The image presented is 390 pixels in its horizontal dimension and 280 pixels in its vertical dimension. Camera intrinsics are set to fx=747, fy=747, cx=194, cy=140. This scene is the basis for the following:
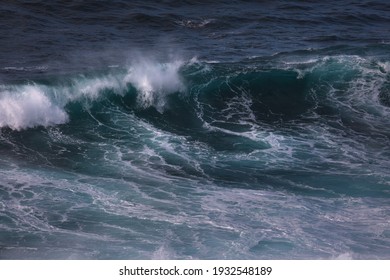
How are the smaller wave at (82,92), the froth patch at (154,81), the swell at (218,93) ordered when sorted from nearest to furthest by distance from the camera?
1. the smaller wave at (82,92)
2. the swell at (218,93)
3. the froth patch at (154,81)

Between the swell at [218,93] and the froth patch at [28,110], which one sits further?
the swell at [218,93]

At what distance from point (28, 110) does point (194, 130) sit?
423 cm

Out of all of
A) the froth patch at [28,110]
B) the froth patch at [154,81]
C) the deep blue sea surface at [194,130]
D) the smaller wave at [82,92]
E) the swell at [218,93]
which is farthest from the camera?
the froth patch at [154,81]

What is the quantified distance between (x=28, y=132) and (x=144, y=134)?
2.82m

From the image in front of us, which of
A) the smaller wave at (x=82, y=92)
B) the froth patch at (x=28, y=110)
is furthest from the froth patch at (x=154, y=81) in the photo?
the froth patch at (x=28, y=110)

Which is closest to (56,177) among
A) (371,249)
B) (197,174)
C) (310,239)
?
(197,174)

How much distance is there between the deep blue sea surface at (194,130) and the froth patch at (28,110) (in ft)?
0.14

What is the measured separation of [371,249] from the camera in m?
12.4

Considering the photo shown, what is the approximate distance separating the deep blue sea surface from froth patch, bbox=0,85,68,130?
42 mm

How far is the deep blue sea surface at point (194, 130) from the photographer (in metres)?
12.9

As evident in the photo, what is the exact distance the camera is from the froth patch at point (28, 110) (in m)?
18.5

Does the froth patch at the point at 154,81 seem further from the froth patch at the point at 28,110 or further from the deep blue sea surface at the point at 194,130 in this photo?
the froth patch at the point at 28,110

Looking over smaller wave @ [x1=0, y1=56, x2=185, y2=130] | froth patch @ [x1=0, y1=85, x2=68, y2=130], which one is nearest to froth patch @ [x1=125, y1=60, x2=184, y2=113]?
smaller wave @ [x1=0, y1=56, x2=185, y2=130]
